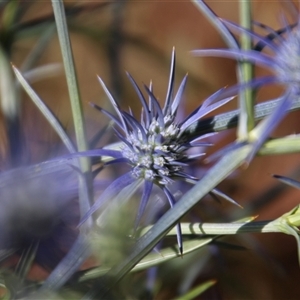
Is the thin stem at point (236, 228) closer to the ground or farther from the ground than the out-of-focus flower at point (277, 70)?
→ closer to the ground

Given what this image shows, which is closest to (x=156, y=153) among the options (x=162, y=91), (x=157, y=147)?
(x=157, y=147)

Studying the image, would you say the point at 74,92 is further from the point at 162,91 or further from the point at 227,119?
the point at 162,91

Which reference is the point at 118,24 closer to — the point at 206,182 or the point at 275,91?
the point at 275,91

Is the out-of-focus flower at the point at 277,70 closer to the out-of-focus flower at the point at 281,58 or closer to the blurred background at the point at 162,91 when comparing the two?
the out-of-focus flower at the point at 281,58

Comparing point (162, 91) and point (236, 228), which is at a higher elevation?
point (162, 91)

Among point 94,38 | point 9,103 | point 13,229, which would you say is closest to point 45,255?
point 13,229

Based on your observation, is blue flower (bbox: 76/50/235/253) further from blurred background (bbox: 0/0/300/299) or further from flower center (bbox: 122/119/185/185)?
blurred background (bbox: 0/0/300/299)

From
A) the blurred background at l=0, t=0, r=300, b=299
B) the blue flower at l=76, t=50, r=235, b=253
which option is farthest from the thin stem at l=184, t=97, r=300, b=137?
the blurred background at l=0, t=0, r=300, b=299

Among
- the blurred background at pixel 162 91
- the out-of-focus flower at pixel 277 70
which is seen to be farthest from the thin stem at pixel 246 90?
the blurred background at pixel 162 91
